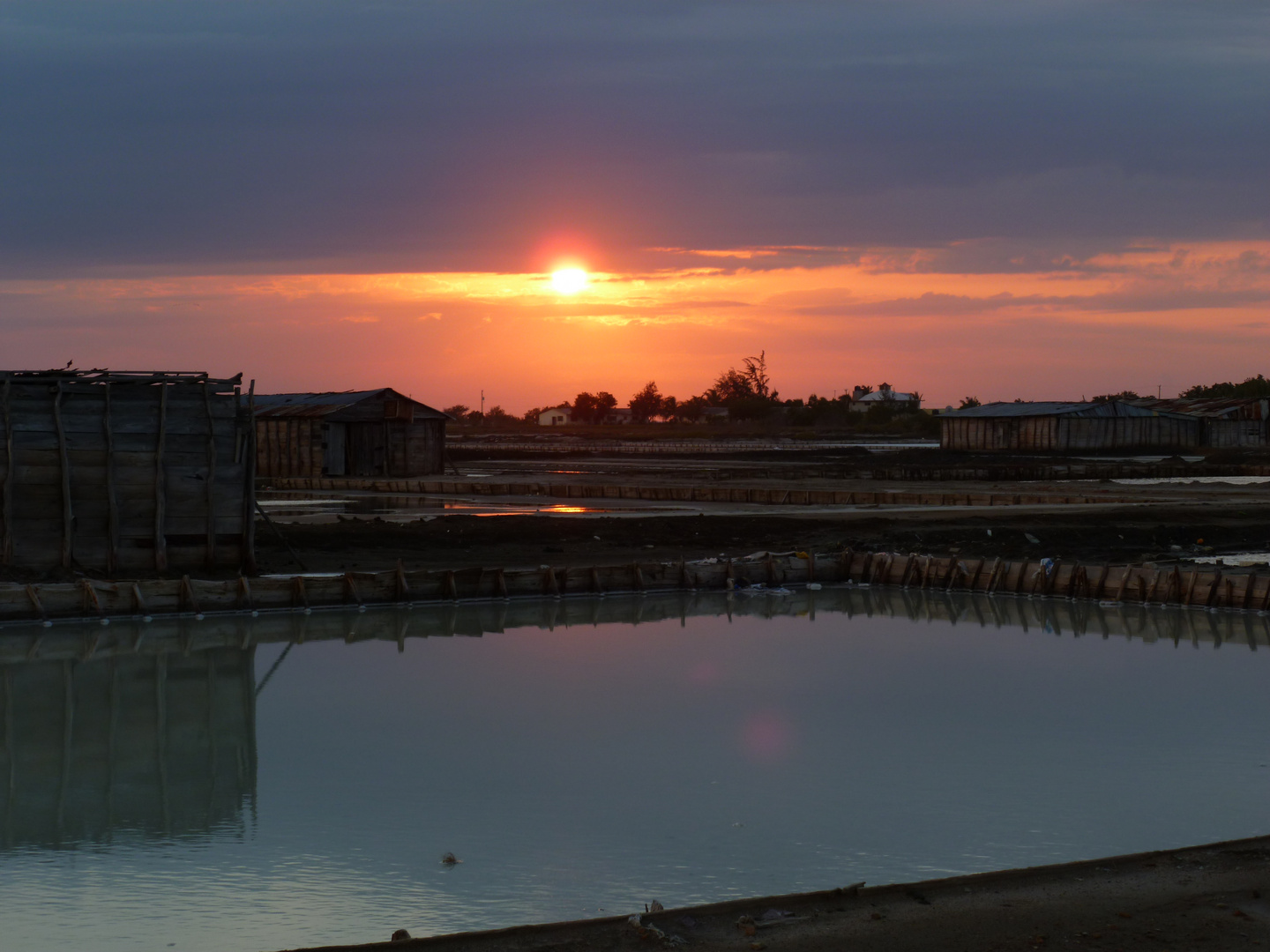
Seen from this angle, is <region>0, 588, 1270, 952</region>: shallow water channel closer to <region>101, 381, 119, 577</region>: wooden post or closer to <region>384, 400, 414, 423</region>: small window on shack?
<region>101, 381, 119, 577</region>: wooden post

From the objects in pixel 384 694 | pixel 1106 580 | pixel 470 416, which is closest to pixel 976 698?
pixel 384 694

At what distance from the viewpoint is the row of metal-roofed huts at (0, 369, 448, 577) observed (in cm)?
1912

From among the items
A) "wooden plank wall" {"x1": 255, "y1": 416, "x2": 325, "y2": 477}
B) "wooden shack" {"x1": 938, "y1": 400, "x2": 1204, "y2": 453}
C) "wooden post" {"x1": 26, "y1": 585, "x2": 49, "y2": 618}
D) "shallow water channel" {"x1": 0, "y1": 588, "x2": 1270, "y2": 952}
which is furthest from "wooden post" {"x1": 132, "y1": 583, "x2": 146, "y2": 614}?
"wooden shack" {"x1": 938, "y1": 400, "x2": 1204, "y2": 453}

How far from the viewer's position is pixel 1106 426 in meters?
68.8

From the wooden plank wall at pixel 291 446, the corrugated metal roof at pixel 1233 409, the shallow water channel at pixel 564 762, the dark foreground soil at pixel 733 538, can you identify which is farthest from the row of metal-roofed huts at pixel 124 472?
the corrugated metal roof at pixel 1233 409

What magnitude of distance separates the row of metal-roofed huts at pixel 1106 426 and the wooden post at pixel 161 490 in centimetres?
5498

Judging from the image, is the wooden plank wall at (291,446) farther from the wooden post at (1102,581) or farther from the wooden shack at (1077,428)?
the wooden shack at (1077,428)

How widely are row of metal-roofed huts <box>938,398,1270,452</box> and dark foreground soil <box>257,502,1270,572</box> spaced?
38.2m

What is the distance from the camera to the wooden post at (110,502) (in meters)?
19.4

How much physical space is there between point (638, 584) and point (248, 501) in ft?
20.2

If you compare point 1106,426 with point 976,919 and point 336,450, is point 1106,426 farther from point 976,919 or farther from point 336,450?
point 976,919

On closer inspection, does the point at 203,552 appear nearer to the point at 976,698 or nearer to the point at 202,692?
the point at 202,692

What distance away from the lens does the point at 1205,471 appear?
50.6m

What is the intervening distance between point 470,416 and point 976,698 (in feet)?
613
